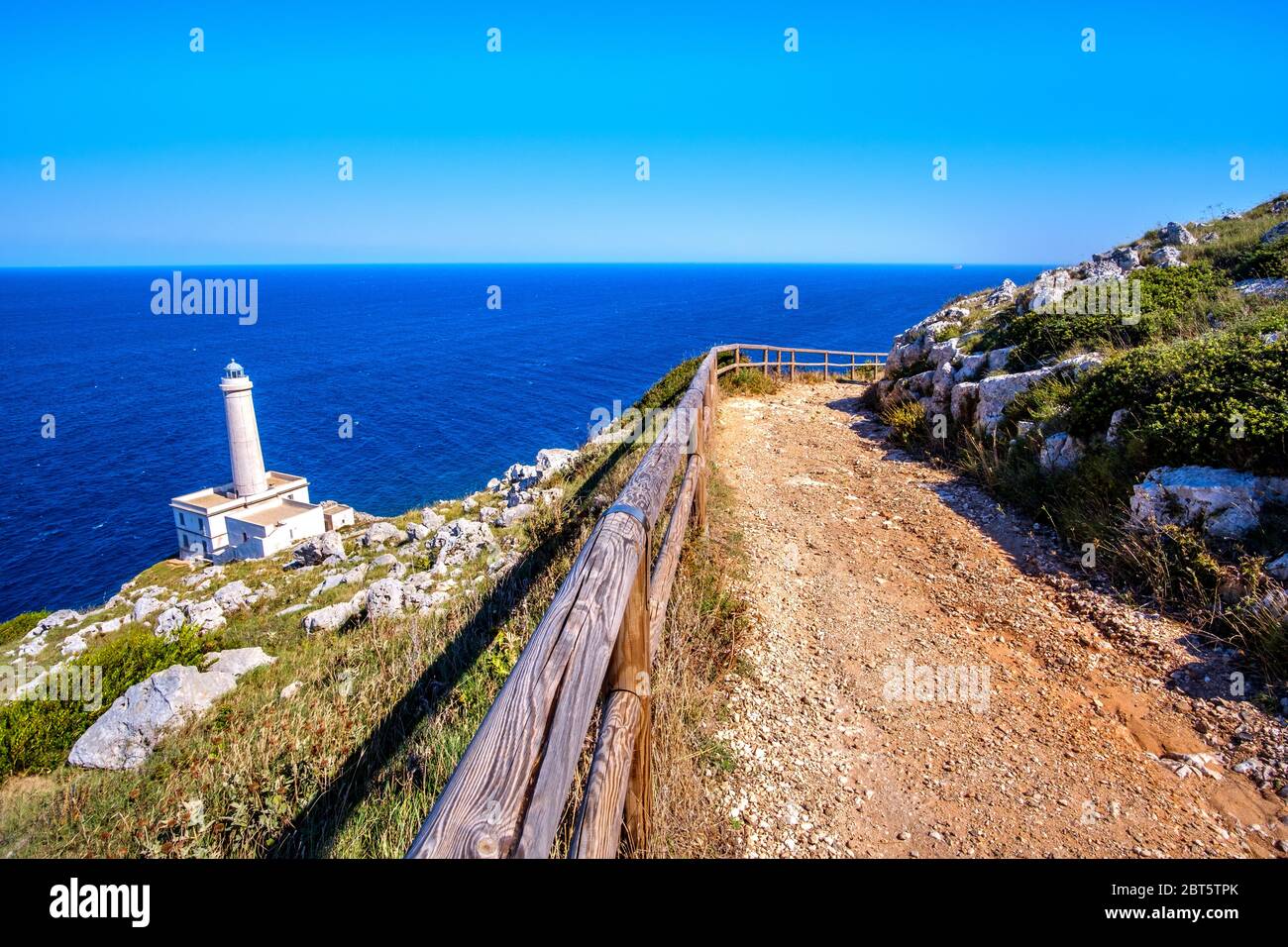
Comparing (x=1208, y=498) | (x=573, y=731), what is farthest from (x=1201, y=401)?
(x=573, y=731)

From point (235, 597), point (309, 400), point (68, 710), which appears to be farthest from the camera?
point (309, 400)

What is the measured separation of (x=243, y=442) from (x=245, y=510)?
12.6ft

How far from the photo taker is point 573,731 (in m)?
1.84

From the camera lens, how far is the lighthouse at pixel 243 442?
35125mm

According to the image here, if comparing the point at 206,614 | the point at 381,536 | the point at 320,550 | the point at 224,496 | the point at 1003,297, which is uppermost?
the point at 1003,297

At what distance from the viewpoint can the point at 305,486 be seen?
122ft

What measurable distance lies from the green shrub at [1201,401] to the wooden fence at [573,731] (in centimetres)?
615

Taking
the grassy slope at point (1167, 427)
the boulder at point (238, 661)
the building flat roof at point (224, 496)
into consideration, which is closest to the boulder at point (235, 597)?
the boulder at point (238, 661)

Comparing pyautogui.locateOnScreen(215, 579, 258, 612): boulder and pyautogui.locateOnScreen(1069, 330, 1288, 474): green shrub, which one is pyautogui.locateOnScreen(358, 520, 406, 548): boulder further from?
pyautogui.locateOnScreen(1069, 330, 1288, 474): green shrub

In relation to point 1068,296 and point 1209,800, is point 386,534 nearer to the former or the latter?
point 1068,296

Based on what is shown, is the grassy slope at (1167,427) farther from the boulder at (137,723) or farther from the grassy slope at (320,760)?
the boulder at (137,723)

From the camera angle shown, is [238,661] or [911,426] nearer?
[238,661]

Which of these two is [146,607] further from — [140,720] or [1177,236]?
[1177,236]
